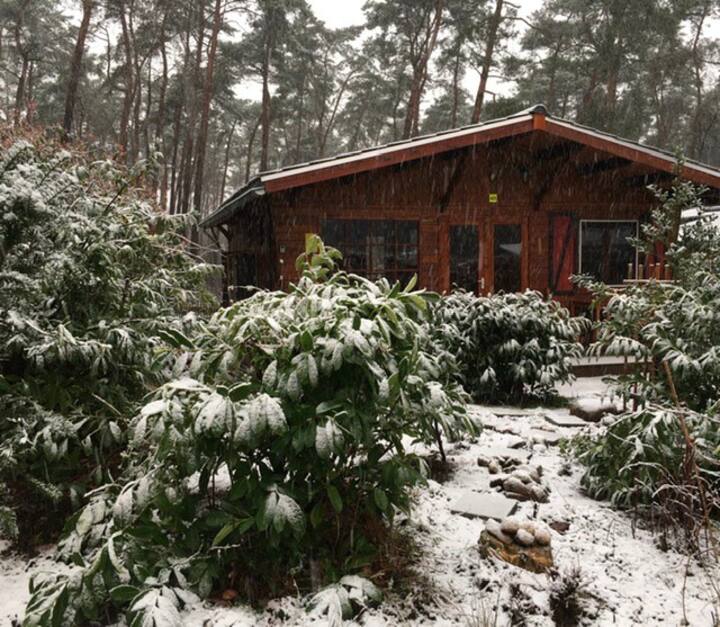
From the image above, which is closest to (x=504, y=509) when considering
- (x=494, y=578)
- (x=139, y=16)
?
(x=494, y=578)

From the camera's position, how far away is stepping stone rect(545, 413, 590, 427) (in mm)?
4852

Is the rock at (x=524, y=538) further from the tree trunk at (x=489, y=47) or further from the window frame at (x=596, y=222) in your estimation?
the tree trunk at (x=489, y=47)

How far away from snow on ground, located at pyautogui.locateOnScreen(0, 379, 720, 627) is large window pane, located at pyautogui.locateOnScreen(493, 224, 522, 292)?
264 inches

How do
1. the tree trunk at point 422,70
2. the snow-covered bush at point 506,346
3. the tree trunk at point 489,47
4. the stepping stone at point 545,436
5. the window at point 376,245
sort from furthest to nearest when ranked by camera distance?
1. the tree trunk at point 422,70
2. the tree trunk at point 489,47
3. the window at point 376,245
4. the snow-covered bush at point 506,346
5. the stepping stone at point 545,436

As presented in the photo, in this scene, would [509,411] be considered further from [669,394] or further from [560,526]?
[560,526]

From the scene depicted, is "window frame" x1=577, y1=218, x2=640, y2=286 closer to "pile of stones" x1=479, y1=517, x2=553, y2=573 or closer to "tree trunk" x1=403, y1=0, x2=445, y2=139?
"pile of stones" x1=479, y1=517, x2=553, y2=573

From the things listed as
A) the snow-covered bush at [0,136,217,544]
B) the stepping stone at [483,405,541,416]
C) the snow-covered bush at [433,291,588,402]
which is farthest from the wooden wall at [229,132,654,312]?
the snow-covered bush at [0,136,217,544]

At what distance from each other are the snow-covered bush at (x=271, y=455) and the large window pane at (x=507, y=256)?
7529 millimetres

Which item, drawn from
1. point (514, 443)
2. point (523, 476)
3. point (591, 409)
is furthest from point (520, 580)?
point (591, 409)

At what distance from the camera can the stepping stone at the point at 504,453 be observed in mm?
3945

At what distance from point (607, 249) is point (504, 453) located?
23.8 ft

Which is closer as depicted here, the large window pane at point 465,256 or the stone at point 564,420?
the stone at point 564,420

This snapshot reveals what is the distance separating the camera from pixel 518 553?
2.65m

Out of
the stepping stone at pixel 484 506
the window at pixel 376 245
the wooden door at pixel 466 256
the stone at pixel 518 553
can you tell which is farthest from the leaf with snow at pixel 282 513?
the wooden door at pixel 466 256
